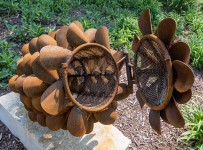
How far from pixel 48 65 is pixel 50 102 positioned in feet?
0.66

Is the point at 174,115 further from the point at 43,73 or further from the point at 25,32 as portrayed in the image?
the point at 25,32

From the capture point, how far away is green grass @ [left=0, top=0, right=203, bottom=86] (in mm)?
3729

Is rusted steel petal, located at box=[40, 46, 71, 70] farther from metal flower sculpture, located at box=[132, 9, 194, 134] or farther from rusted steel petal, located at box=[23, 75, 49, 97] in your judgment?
metal flower sculpture, located at box=[132, 9, 194, 134]

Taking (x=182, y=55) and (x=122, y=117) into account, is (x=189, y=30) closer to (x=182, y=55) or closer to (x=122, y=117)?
(x=122, y=117)

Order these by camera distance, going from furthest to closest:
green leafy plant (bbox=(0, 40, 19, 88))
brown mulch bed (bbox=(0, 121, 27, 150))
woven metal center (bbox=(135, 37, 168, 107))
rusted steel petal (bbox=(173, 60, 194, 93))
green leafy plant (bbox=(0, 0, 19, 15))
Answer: green leafy plant (bbox=(0, 0, 19, 15)) < green leafy plant (bbox=(0, 40, 19, 88)) < brown mulch bed (bbox=(0, 121, 27, 150)) < woven metal center (bbox=(135, 37, 168, 107)) < rusted steel petal (bbox=(173, 60, 194, 93))

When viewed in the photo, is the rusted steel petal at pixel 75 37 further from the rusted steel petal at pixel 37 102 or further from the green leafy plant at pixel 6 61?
the green leafy plant at pixel 6 61

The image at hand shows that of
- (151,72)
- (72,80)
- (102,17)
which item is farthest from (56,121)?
(102,17)

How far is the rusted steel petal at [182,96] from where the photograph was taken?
4.71 ft

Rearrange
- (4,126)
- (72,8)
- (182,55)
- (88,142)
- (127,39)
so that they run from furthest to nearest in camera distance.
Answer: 1. (72,8)
2. (127,39)
3. (4,126)
4. (88,142)
5. (182,55)

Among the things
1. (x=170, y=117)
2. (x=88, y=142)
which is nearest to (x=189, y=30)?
(x=88, y=142)

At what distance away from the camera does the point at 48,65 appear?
5.25ft

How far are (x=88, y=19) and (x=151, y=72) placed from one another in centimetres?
275

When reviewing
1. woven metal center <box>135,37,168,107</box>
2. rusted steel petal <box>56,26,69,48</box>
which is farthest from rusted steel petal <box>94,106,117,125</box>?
rusted steel petal <box>56,26,69,48</box>

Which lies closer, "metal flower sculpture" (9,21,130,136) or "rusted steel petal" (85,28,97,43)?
"metal flower sculpture" (9,21,130,136)
